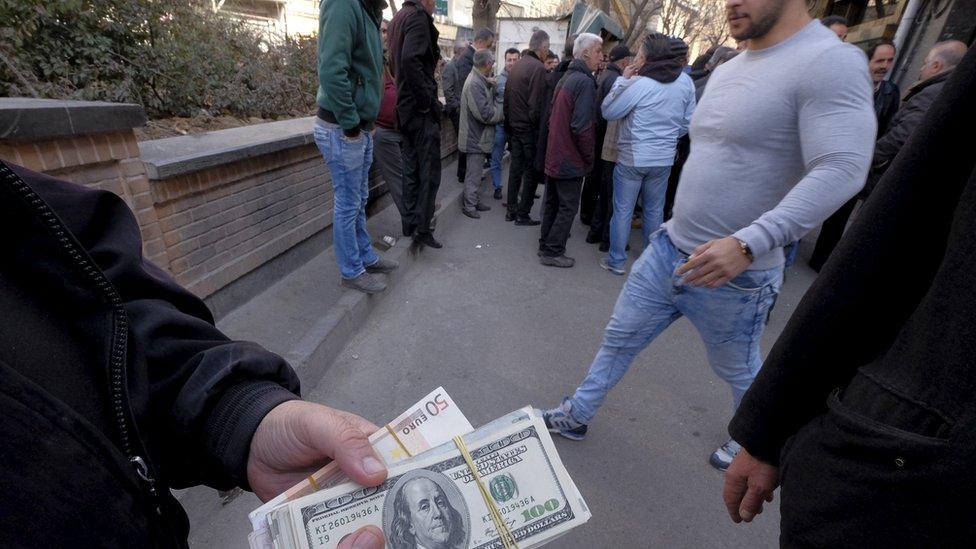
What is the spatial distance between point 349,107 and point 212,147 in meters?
0.95

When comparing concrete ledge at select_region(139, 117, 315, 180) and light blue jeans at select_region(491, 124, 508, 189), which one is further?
light blue jeans at select_region(491, 124, 508, 189)

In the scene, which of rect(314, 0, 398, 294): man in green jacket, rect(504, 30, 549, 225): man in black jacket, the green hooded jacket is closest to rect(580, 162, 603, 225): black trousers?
rect(504, 30, 549, 225): man in black jacket

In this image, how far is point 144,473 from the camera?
0.77 m

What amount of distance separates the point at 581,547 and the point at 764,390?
1.46m

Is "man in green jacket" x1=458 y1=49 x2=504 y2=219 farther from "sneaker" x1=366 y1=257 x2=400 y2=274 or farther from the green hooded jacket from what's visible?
the green hooded jacket

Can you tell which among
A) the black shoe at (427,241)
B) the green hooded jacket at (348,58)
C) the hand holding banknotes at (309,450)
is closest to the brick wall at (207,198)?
the green hooded jacket at (348,58)

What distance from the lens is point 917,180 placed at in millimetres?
816

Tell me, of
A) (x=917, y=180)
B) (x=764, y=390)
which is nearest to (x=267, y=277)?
(x=764, y=390)

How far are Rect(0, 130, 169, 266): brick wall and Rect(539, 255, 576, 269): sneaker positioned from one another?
3.62m

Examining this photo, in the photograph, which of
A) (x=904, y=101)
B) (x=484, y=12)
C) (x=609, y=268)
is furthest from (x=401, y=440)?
(x=484, y=12)

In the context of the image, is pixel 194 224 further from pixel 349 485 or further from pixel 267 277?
pixel 349 485

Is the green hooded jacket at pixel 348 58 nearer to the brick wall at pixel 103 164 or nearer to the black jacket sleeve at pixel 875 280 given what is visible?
the brick wall at pixel 103 164

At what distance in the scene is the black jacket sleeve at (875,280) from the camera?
2.56 feet

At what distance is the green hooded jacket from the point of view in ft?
10.4
